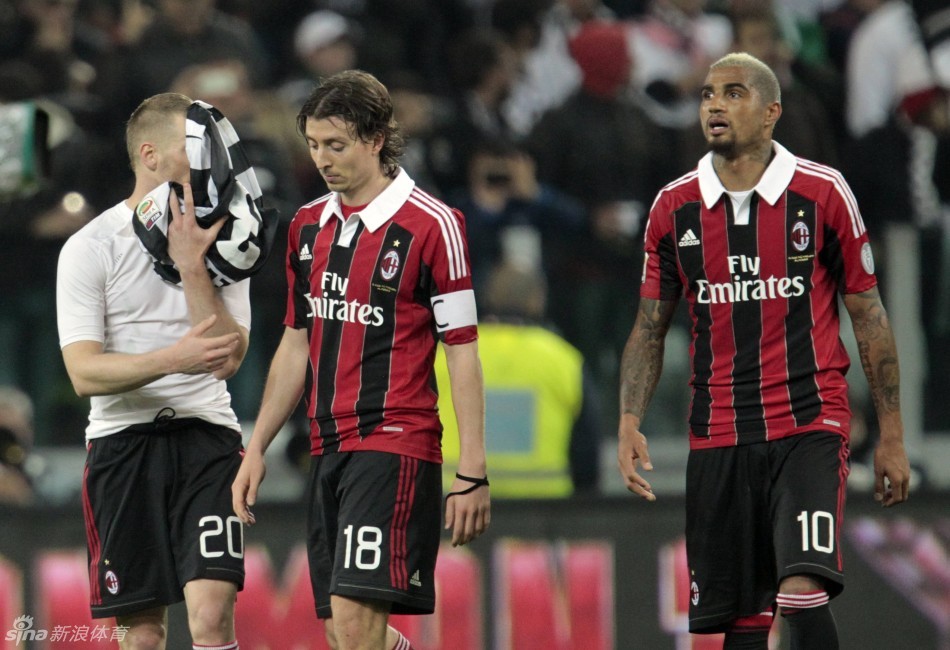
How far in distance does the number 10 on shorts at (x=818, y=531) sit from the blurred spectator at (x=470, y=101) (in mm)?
4604

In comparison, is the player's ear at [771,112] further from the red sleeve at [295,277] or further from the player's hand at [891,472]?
the red sleeve at [295,277]

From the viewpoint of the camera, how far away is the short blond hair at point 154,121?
6195mm

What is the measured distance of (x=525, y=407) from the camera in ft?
26.9

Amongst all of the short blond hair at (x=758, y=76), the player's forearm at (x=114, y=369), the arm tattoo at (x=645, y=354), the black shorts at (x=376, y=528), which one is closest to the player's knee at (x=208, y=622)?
the black shorts at (x=376, y=528)

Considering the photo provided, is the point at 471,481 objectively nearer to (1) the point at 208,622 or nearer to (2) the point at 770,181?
(1) the point at 208,622

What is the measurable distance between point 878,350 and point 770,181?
70 centimetres

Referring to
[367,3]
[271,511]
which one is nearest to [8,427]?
[271,511]

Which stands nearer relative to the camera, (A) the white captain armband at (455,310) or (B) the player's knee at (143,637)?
(A) the white captain armband at (455,310)

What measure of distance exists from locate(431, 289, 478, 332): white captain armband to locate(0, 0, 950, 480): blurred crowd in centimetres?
319

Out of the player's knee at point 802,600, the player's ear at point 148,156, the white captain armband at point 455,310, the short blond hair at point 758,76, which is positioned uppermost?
the short blond hair at point 758,76

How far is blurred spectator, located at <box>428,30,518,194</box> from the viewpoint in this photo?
10.1 m

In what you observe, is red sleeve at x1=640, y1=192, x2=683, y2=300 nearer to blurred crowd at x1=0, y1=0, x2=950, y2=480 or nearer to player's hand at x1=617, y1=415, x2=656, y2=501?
player's hand at x1=617, y1=415, x2=656, y2=501

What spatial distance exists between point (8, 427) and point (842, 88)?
17.4ft
